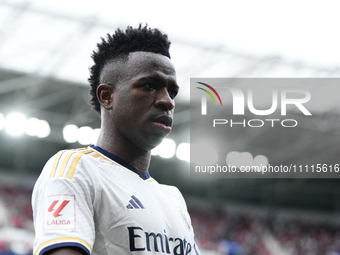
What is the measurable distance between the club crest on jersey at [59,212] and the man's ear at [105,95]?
1.55 ft

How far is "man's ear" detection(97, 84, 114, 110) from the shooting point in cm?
155

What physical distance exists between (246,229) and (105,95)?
19002 millimetres

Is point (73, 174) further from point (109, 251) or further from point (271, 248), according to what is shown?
point (271, 248)

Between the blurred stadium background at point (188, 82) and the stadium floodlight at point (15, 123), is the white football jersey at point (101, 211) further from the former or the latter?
the stadium floodlight at point (15, 123)

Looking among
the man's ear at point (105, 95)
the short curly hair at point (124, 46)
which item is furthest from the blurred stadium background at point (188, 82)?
the man's ear at point (105, 95)

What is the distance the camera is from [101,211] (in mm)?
1257

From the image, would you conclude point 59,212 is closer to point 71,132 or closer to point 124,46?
point 124,46

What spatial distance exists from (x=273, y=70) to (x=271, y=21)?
2.50 m

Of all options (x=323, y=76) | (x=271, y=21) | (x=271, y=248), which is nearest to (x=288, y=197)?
(x=271, y=248)

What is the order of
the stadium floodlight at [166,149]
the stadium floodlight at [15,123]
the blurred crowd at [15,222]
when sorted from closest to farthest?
the blurred crowd at [15,222] → the stadium floodlight at [15,123] → the stadium floodlight at [166,149]

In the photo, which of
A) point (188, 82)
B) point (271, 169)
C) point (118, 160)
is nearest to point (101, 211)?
point (118, 160)

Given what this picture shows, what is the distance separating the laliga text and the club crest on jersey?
1814 centimetres

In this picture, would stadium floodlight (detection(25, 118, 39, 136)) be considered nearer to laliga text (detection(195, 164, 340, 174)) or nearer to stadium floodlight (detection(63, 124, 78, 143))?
stadium floodlight (detection(63, 124, 78, 143))

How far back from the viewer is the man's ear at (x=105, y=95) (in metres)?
1.55
